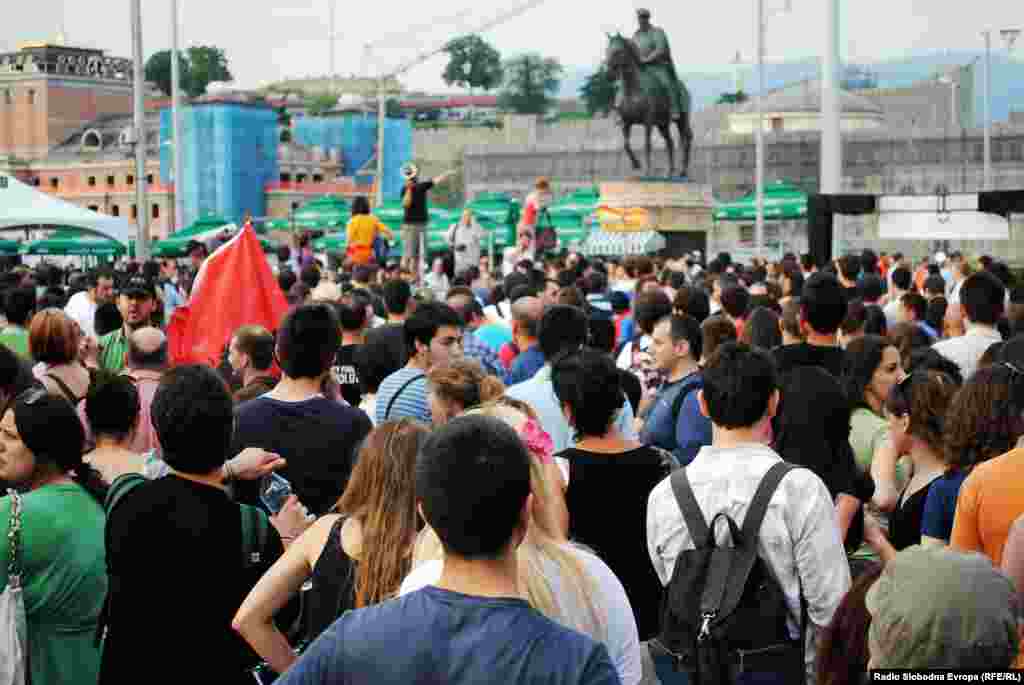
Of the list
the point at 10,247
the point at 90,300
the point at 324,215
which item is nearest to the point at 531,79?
the point at 324,215

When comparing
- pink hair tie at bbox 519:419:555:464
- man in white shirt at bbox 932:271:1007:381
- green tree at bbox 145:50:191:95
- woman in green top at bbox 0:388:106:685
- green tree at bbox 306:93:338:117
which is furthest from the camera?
green tree at bbox 145:50:191:95

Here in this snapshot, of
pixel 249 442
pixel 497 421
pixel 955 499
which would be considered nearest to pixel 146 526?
pixel 249 442

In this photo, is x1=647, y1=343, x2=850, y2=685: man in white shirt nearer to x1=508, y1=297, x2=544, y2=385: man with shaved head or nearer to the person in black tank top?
the person in black tank top

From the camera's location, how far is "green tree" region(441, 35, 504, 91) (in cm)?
17738

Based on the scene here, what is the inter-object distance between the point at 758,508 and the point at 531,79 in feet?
558

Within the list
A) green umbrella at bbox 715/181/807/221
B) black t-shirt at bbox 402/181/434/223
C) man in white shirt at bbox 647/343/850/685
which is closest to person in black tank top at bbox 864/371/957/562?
man in white shirt at bbox 647/343/850/685

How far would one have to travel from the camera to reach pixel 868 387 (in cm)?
702

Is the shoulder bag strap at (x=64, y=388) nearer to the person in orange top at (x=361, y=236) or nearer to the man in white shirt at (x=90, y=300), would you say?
the man in white shirt at (x=90, y=300)

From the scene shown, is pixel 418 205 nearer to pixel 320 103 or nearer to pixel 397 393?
pixel 397 393

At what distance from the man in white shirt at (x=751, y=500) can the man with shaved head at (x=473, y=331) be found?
13.7ft

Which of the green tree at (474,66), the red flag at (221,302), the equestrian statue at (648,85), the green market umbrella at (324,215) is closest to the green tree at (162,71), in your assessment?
the green tree at (474,66)

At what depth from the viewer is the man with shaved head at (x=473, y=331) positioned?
31.1 ft

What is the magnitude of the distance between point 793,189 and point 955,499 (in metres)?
34.8

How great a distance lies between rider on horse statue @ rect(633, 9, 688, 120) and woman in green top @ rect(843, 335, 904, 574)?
90.9 feet
